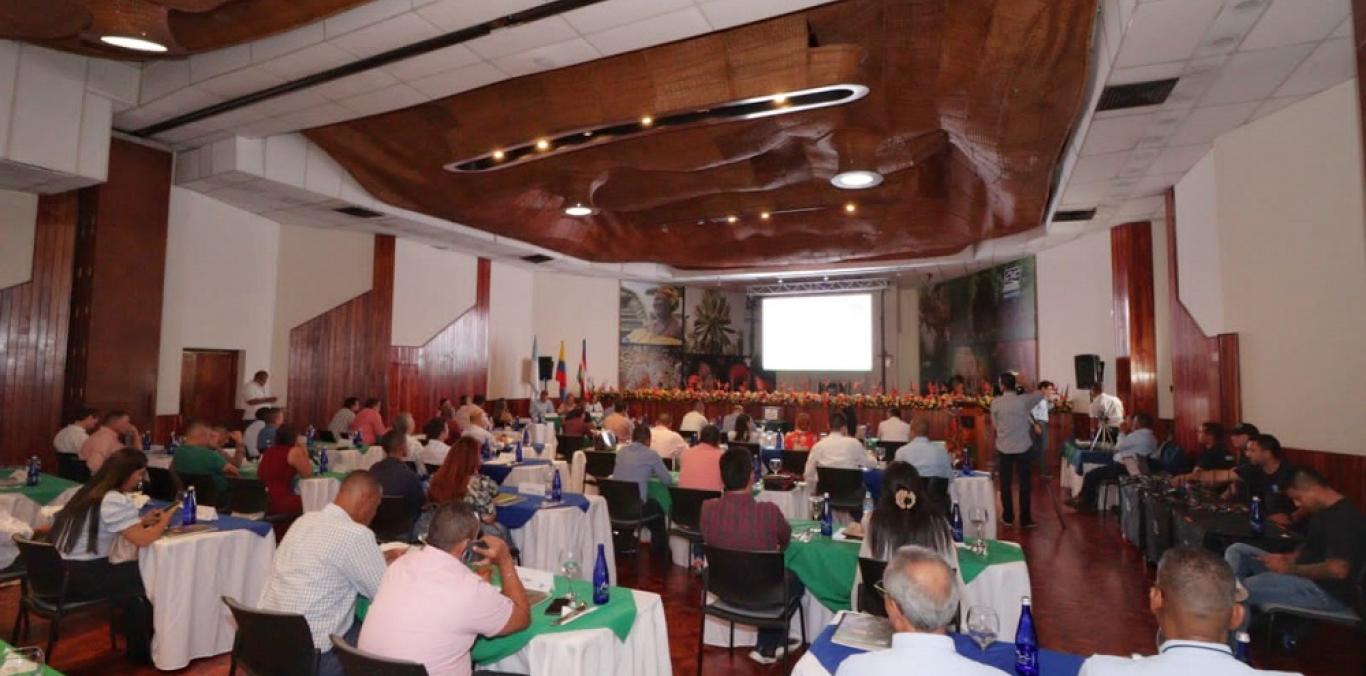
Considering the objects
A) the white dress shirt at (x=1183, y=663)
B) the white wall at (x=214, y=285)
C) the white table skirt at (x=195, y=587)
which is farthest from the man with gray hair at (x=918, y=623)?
the white wall at (x=214, y=285)

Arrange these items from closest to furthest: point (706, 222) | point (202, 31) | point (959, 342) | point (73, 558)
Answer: point (73, 558), point (202, 31), point (706, 222), point (959, 342)

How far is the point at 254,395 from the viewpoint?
1034 centimetres

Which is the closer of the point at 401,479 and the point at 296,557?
the point at 296,557

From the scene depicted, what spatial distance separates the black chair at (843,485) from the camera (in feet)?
20.9

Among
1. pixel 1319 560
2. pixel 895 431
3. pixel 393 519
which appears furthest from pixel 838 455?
pixel 393 519

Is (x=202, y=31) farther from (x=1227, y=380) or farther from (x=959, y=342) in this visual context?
(x=959, y=342)

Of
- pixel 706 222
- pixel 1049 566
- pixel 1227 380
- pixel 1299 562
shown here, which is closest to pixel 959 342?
pixel 706 222

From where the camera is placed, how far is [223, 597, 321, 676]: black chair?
2523 millimetres

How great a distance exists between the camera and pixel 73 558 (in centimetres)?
386

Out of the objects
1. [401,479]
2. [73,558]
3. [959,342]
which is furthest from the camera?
[959,342]

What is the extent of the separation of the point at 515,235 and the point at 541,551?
9239 mm

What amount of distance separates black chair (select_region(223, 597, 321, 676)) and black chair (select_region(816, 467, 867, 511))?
466 centimetres

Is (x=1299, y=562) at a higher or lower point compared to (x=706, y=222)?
lower

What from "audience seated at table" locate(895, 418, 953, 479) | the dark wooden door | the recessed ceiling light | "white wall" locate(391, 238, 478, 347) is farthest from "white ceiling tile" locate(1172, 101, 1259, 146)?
the dark wooden door
